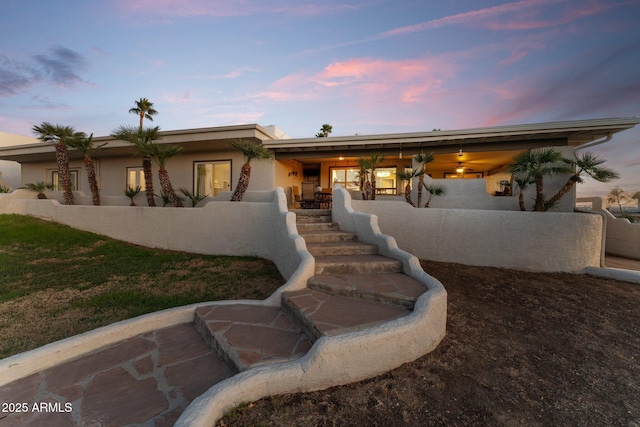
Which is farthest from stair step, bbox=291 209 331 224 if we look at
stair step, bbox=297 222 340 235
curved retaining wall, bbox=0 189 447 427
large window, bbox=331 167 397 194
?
large window, bbox=331 167 397 194

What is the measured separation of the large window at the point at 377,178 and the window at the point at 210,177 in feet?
18.9

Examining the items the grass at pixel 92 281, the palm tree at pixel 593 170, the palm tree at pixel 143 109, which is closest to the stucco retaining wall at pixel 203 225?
the grass at pixel 92 281

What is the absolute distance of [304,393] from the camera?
2055mm

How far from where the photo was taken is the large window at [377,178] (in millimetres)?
13008

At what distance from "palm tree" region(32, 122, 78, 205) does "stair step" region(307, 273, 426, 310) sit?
41.0 ft

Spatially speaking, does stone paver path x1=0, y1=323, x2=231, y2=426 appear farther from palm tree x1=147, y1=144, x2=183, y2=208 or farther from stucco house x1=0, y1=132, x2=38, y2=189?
stucco house x1=0, y1=132, x2=38, y2=189

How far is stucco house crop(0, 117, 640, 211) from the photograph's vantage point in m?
8.26

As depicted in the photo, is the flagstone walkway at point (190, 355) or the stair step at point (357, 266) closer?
the flagstone walkway at point (190, 355)

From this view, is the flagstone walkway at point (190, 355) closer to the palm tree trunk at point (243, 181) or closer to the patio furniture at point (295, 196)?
the palm tree trunk at point (243, 181)

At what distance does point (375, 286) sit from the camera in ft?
11.2

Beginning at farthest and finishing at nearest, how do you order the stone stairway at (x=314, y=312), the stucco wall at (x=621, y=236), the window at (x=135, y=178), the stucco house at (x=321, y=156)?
1. the window at (x=135, y=178)
2. the stucco wall at (x=621, y=236)
3. the stucco house at (x=321, y=156)
4. the stone stairway at (x=314, y=312)

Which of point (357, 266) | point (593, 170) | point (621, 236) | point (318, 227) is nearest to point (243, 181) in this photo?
point (318, 227)

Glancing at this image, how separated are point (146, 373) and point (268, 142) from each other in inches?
352

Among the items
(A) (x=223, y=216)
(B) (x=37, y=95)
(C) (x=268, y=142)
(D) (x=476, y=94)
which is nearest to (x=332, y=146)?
(C) (x=268, y=142)
